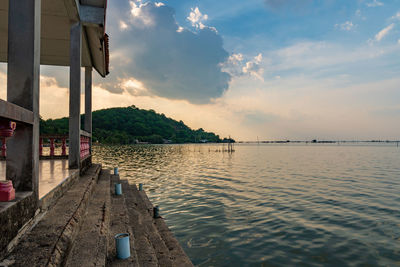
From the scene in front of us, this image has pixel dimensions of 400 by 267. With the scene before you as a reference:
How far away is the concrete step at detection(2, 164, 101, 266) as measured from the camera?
2295mm

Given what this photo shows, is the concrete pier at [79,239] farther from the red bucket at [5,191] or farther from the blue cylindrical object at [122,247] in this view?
the red bucket at [5,191]

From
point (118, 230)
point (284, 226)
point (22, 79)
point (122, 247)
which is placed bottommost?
point (284, 226)

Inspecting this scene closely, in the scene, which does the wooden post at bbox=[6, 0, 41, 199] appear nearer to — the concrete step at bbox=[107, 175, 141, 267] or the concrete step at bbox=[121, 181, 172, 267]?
the concrete step at bbox=[107, 175, 141, 267]

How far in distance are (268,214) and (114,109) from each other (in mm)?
202934

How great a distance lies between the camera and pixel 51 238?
2.74 metres

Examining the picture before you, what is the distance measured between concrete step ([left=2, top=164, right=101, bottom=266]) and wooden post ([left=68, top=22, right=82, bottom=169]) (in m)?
3.02

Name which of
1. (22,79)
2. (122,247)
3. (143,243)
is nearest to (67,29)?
(22,79)

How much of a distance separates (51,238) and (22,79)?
1.92 m

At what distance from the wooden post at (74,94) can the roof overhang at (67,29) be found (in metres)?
0.46

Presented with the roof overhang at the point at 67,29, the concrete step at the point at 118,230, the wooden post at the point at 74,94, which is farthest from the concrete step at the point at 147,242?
the roof overhang at the point at 67,29

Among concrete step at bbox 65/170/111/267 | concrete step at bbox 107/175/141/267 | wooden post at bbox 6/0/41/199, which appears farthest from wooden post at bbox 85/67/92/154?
wooden post at bbox 6/0/41/199

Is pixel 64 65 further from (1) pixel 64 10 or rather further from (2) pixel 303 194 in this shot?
(2) pixel 303 194

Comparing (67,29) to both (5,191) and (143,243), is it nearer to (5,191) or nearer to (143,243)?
(5,191)

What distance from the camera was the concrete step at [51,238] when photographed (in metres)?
2.29
